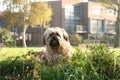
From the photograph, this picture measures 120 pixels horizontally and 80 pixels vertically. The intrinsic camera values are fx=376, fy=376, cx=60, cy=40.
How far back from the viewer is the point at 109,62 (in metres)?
5.54

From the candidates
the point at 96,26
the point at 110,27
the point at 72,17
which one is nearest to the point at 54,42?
the point at 72,17

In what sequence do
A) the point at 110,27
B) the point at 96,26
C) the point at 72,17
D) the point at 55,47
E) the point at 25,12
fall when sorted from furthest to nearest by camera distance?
1. the point at 110,27
2. the point at 96,26
3. the point at 72,17
4. the point at 25,12
5. the point at 55,47

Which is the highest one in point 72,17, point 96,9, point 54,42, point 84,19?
point 96,9

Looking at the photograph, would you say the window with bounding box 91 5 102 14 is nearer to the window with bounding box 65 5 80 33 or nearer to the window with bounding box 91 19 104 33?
the window with bounding box 91 19 104 33

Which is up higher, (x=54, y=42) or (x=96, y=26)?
(x=54, y=42)

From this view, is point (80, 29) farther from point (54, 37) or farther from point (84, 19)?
point (54, 37)

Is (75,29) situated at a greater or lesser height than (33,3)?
lesser

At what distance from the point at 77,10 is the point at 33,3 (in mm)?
28910

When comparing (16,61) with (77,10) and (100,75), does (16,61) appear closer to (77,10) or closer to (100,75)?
(100,75)

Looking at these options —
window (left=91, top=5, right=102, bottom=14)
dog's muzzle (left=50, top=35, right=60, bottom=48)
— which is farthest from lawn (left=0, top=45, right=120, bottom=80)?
window (left=91, top=5, right=102, bottom=14)

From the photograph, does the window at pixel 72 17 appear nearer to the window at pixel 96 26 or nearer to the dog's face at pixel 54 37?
the window at pixel 96 26

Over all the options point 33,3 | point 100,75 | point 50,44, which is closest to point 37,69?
point 100,75

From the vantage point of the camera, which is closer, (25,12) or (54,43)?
(54,43)

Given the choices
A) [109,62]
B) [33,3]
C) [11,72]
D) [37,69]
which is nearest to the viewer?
[37,69]
